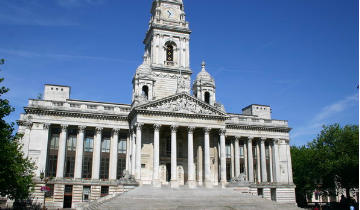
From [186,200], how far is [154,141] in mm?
10617

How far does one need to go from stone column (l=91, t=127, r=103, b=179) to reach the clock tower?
11.4m

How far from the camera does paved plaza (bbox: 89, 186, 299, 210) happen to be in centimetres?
3912

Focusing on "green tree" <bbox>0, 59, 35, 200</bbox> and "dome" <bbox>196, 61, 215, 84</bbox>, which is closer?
"green tree" <bbox>0, 59, 35, 200</bbox>

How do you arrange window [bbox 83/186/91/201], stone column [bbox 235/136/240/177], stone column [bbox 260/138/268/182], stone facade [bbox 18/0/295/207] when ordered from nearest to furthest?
stone facade [bbox 18/0/295/207] < window [bbox 83/186/91/201] < stone column [bbox 235/136/240/177] < stone column [bbox 260/138/268/182]

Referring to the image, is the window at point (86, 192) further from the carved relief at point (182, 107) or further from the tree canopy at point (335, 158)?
the tree canopy at point (335, 158)

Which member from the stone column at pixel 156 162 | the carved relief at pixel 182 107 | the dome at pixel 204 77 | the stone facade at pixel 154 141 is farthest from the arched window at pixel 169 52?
the stone column at pixel 156 162

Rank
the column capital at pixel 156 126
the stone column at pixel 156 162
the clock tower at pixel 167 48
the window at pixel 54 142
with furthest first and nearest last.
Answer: the clock tower at pixel 167 48, the window at pixel 54 142, the column capital at pixel 156 126, the stone column at pixel 156 162

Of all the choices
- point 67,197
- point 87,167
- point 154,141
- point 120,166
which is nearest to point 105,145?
point 120,166

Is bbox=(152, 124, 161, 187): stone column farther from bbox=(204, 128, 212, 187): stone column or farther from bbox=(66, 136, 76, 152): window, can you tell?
bbox=(66, 136, 76, 152): window

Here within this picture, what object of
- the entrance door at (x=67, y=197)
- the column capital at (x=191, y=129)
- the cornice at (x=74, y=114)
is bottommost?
the entrance door at (x=67, y=197)

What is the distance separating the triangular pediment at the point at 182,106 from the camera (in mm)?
51719

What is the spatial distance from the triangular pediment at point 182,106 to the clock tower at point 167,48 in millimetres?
6235

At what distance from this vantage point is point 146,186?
4781 cm

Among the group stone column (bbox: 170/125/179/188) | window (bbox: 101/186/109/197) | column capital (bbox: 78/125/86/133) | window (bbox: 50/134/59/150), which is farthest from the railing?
window (bbox: 101/186/109/197)
